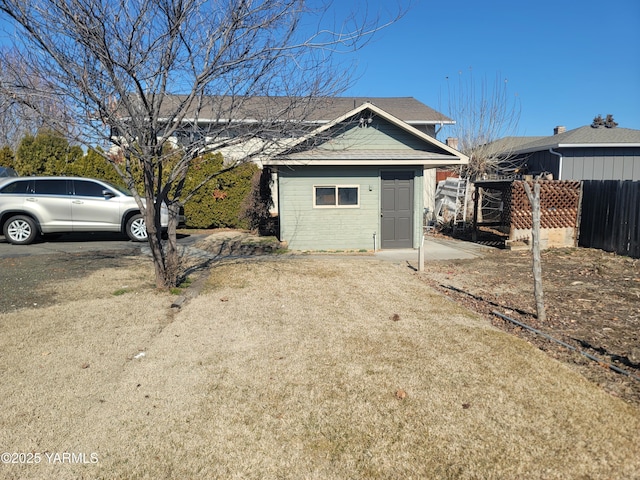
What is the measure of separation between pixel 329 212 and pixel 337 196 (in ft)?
1.65

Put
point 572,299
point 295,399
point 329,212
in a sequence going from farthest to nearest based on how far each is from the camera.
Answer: point 329,212
point 572,299
point 295,399

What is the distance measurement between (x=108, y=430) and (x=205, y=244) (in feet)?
32.6

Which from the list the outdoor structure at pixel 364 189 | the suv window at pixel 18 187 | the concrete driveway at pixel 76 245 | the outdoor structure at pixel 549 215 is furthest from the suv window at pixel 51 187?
the outdoor structure at pixel 549 215

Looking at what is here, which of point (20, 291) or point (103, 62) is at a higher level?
point (103, 62)

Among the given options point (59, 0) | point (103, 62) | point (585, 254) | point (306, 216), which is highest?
point (59, 0)

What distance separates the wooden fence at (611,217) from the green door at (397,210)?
5.15 metres

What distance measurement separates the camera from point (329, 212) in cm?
1259

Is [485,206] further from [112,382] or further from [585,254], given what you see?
[112,382]

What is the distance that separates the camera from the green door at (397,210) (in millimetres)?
12711

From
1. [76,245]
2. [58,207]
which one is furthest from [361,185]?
[58,207]

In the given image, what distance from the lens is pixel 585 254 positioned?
11922mm

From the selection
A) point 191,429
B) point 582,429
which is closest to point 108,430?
point 191,429

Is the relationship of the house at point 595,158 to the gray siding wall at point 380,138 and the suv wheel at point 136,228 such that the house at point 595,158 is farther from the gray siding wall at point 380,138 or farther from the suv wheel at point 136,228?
the suv wheel at point 136,228

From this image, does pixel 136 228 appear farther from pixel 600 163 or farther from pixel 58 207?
pixel 600 163
